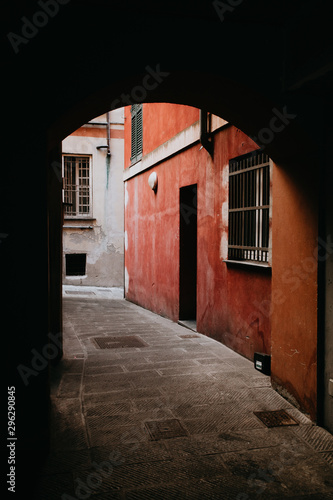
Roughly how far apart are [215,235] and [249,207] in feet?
3.99

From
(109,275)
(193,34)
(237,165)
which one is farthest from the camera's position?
(109,275)

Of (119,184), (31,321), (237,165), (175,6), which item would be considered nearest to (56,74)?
(175,6)

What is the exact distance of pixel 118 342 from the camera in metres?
7.23

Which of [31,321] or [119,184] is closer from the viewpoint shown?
[31,321]

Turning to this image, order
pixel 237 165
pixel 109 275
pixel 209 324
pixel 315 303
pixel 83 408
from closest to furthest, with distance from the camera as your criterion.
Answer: pixel 315 303 < pixel 83 408 < pixel 237 165 < pixel 209 324 < pixel 109 275

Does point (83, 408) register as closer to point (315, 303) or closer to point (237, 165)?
point (315, 303)

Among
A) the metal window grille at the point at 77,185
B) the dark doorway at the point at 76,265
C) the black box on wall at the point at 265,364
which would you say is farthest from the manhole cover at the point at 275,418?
the metal window grille at the point at 77,185

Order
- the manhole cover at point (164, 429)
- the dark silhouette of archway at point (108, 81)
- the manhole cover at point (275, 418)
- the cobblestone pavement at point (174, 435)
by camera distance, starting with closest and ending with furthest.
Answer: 1. the cobblestone pavement at point (174, 435)
2. the dark silhouette of archway at point (108, 81)
3. the manhole cover at point (164, 429)
4. the manhole cover at point (275, 418)

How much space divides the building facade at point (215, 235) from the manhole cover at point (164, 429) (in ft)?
4.32

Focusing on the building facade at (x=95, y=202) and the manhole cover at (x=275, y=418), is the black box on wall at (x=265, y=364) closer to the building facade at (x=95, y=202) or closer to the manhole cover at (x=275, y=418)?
the manhole cover at (x=275, y=418)

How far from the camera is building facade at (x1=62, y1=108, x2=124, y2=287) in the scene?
16.3 meters

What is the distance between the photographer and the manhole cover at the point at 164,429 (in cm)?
381

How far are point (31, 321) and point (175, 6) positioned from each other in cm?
282

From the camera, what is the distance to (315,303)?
4.09 meters
